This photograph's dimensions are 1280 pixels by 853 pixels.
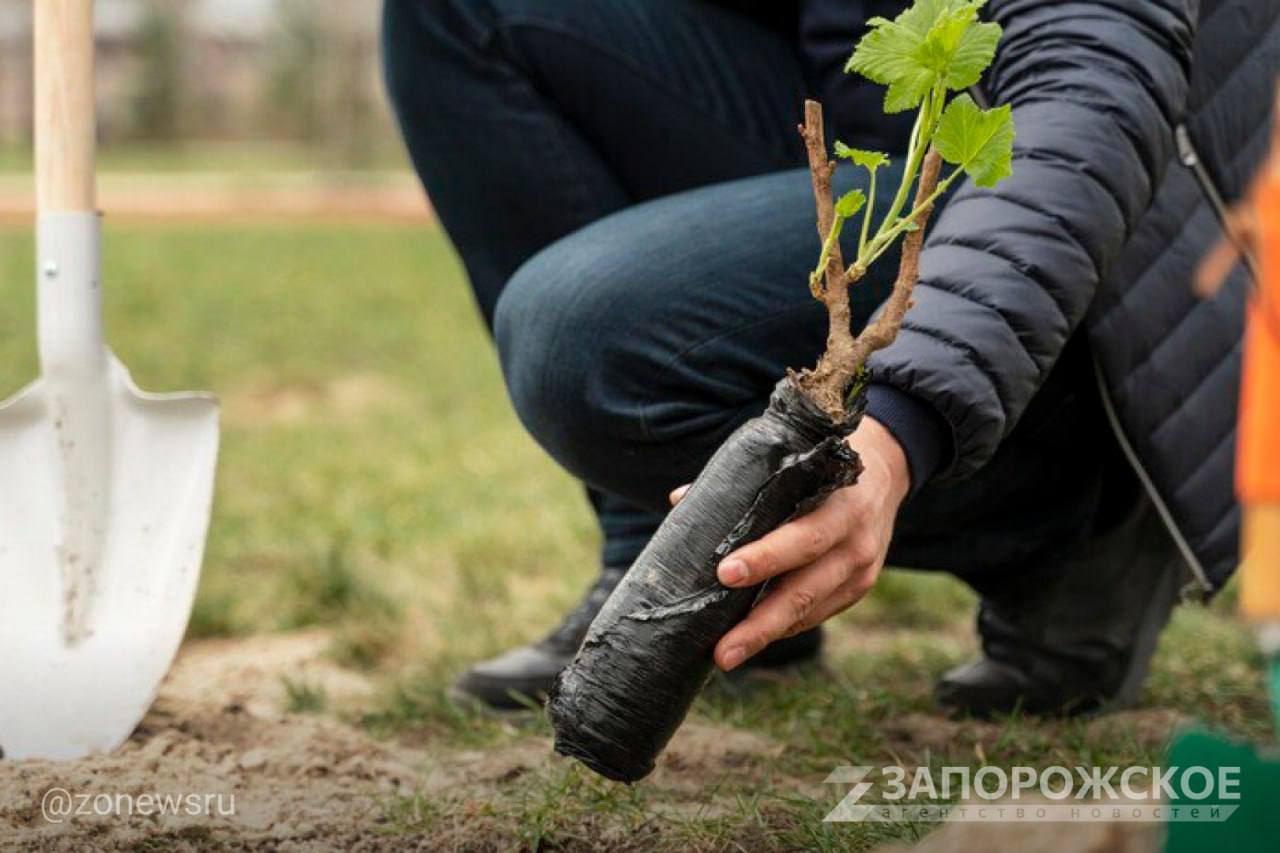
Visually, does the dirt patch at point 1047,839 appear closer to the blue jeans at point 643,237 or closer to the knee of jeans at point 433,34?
the blue jeans at point 643,237

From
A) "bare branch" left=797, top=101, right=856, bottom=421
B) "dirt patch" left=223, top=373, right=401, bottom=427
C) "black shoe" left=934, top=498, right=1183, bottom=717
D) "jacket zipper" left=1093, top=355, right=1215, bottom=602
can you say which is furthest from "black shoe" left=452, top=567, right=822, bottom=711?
"dirt patch" left=223, top=373, right=401, bottom=427

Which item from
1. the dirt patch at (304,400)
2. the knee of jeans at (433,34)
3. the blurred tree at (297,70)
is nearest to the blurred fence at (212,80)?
the blurred tree at (297,70)

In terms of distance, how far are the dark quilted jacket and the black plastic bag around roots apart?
0.16 m

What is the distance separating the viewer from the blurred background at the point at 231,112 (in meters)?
13.3

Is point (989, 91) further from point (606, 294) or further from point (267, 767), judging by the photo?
point (267, 767)

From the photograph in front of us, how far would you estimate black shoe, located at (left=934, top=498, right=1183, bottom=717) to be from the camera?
6.32 ft

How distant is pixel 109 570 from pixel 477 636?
25.9 inches

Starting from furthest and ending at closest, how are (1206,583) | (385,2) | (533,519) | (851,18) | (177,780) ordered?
(533,519) → (385,2) → (851,18) → (1206,583) → (177,780)

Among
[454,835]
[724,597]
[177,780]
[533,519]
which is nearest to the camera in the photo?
[724,597]

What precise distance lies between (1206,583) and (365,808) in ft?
2.93

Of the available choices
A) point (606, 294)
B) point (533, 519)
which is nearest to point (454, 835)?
point (606, 294)

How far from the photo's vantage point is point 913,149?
47.8 inches

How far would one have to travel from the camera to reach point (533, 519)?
3123 millimetres

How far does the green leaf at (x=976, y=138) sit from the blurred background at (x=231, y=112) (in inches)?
425
